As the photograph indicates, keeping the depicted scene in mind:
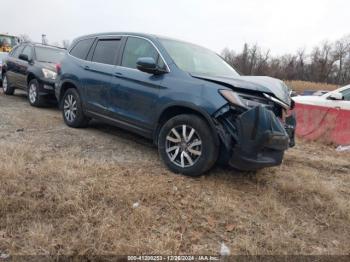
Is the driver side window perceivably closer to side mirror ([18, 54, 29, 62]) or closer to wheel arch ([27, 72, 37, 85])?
wheel arch ([27, 72, 37, 85])

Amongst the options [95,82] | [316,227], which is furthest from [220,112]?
[95,82]

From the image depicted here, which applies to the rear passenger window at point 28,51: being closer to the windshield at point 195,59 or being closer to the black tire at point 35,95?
the black tire at point 35,95

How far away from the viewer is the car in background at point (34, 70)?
831 centimetres

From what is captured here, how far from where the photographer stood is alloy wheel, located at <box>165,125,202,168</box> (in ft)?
13.8

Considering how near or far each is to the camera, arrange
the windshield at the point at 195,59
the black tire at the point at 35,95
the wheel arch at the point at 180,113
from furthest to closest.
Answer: the black tire at the point at 35,95 → the windshield at the point at 195,59 → the wheel arch at the point at 180,113

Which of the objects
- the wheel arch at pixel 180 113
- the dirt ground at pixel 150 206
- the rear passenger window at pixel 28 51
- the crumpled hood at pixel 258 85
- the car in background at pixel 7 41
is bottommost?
the dirt ground at pixel 150 206

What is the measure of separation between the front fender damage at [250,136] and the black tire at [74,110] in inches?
122

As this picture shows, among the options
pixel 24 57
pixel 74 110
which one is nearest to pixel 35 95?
pixel 24 57

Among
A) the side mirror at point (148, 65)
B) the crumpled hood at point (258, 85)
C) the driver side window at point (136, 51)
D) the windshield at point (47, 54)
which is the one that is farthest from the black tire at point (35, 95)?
the crumpled hood at point (258, 85)

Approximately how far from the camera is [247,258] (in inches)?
113

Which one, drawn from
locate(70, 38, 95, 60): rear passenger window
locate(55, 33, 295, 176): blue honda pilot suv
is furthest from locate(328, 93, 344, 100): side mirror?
locate(70, 38, 95, 60): rear passenger window

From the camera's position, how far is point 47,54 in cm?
921

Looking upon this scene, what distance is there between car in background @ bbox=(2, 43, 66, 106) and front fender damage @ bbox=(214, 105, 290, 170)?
565cm

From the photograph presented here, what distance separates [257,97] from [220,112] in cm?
55
